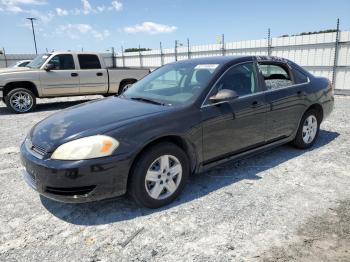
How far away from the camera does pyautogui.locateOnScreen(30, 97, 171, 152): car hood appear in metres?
3.05

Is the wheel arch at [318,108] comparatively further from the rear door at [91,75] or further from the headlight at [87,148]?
the rear door at [91,75]

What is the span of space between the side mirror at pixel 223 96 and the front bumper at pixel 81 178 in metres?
1.28

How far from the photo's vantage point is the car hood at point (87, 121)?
305cm

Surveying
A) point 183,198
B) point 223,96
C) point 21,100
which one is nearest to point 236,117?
point 223,96

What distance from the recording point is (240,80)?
4121mm

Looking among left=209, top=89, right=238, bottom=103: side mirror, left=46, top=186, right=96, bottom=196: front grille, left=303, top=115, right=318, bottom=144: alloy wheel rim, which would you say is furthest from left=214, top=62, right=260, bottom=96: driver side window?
left=46, top=186, right=96, bottom=196: front grille

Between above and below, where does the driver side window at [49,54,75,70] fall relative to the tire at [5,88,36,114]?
above

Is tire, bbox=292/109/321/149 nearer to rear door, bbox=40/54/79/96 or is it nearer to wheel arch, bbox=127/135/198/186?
wheel arch, bbox=127/135/198/186

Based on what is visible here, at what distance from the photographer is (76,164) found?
2834 millimetres

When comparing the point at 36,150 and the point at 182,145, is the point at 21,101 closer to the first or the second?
the point at 36,150

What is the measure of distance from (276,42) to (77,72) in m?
8.11

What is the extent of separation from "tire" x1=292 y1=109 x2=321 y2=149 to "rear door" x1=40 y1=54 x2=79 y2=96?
293 inches

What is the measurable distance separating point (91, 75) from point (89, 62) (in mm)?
456

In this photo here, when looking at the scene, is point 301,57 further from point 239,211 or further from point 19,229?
point 19,229
